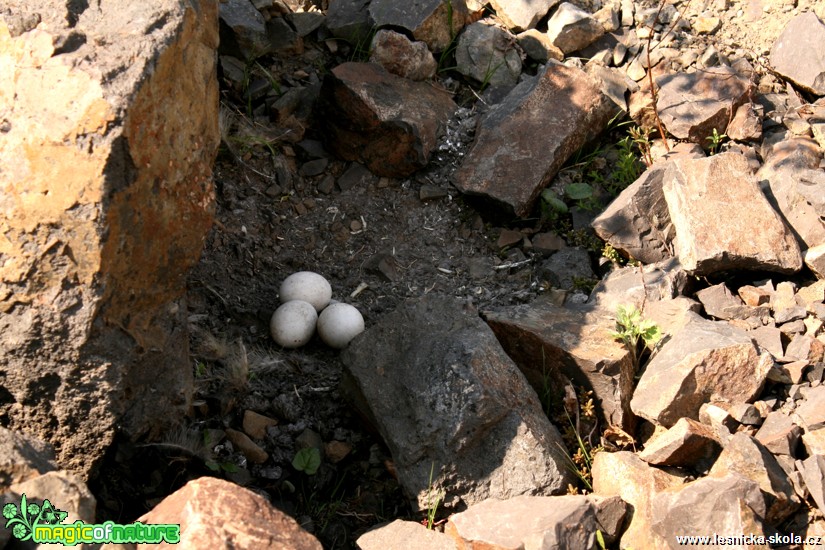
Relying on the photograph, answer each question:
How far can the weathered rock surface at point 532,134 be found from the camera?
4.49 m

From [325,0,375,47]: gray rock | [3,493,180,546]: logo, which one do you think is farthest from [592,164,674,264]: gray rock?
[3,493,180,546]: logo

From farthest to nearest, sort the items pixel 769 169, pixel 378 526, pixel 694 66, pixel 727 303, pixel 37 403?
pixel 694 66 → pixel 769 169 → pixel 727 303 → pixel 378 526 → pixel 37 403

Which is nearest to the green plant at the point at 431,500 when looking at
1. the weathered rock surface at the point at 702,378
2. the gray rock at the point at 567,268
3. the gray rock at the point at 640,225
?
the weathered rock surface at the point at 702,378

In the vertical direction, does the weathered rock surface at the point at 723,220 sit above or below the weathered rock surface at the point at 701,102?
below

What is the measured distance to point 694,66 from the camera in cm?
508

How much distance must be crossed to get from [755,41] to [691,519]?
3.53m

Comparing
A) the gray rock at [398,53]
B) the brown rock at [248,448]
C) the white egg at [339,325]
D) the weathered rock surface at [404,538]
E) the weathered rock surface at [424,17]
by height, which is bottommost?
the brown rock at [248,448]

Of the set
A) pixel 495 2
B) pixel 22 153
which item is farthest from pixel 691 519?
pixel 495 2

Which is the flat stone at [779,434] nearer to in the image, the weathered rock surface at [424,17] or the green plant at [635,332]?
the green plant at [635,332]

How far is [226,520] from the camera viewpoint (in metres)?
2.38

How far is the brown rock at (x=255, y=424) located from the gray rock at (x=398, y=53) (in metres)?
2.40

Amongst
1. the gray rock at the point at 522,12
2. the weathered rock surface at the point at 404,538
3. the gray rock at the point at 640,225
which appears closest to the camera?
the weathered rock surface at the point at 404,538

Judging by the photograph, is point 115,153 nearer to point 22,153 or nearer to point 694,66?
point 22,153

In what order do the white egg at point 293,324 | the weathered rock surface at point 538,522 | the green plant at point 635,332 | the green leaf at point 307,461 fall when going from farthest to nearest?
the white egg at point 293,324, the green plant at point 635,332, the green leaf at point 307,461, the weathered rock surface at point 538,522
